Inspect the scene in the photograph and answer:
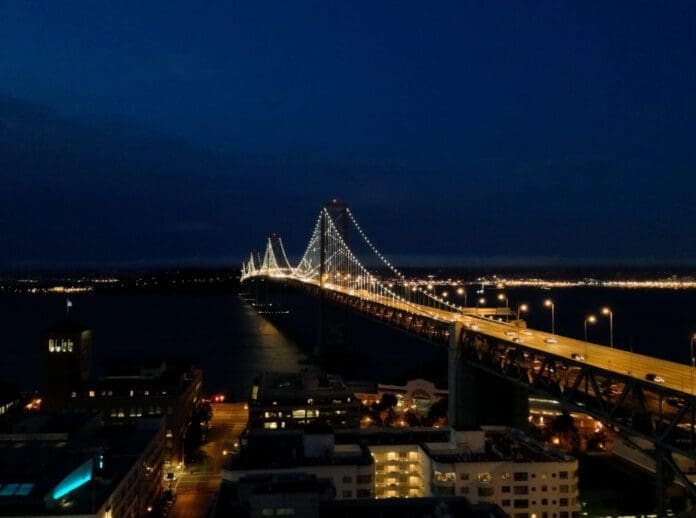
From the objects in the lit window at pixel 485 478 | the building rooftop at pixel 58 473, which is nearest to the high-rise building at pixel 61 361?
the building rooftop at pixel 58 473

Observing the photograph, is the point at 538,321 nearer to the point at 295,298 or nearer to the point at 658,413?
the point at 658,413

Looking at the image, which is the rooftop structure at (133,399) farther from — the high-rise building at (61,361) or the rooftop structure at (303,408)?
the rooftop structure at (303,408)

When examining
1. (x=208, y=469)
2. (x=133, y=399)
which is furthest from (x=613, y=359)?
(x=133, y=399)

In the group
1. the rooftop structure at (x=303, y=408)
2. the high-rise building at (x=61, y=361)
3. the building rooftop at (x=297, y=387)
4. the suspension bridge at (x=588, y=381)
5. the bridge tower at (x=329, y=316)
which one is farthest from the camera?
the bridge tower at (x=329, y=316)

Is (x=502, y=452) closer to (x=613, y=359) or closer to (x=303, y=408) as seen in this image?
(x=613, y=359)

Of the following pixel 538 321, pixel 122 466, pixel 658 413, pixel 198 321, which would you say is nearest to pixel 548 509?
pixel 658 413

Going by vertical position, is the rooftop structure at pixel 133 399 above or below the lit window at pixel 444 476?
below
